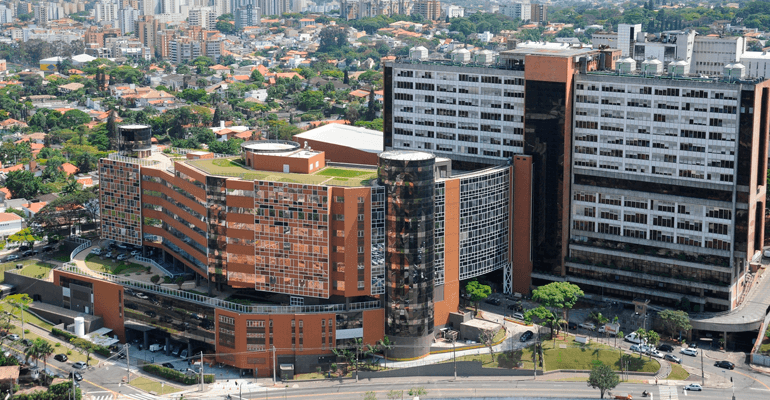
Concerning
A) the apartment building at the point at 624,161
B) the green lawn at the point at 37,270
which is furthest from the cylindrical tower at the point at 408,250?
the green lawn at the point at 37,270

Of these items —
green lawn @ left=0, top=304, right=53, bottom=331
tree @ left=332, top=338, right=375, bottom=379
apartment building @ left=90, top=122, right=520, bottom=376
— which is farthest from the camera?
green lawn @ left=0, top=304, right=53, bottom=331

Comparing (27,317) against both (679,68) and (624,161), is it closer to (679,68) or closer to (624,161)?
(624,161)

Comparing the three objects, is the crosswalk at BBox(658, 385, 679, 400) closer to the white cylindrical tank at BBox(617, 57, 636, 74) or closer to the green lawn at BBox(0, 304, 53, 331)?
the white cylindrical tank at BBox(617, 57, 636, 74)

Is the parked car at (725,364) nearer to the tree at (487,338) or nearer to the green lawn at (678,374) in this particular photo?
the green lawn at (678,374)

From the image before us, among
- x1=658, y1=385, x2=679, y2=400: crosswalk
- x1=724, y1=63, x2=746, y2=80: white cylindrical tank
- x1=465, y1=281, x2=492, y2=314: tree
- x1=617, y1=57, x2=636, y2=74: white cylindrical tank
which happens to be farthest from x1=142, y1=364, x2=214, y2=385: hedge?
x1=724, y1=63, x2=746, y2=80: white cylindrical tank

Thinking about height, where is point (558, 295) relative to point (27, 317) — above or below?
above

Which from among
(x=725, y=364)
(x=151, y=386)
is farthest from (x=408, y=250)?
(x=725, y=364)
